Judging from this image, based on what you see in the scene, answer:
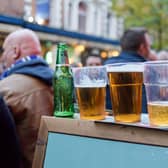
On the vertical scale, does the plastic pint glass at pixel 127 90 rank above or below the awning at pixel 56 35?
below

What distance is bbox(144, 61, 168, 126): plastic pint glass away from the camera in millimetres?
1469

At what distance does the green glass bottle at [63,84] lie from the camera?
188 cm

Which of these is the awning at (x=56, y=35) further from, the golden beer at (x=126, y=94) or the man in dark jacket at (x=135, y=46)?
the golden beer at (x=126, y=94)

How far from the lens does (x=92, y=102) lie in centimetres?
169

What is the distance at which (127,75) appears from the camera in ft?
5.21

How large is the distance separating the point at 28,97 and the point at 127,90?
1038mm

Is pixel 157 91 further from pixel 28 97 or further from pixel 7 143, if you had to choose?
pixel 28 97

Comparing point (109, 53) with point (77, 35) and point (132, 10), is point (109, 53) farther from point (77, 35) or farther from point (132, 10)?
point (132, 10)

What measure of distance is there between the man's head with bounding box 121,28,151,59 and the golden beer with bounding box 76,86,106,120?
1.78 m

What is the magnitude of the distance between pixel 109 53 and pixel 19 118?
12424 mm

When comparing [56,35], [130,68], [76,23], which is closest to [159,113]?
[130,68]

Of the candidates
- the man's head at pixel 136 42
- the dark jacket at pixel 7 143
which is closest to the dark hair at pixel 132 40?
the man's head at pixel 136 42

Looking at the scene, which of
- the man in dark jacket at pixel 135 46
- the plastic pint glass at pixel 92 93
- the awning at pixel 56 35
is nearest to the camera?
the plastic pint glass at pixel 92 93

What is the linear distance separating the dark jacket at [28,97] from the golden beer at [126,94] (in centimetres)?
92
